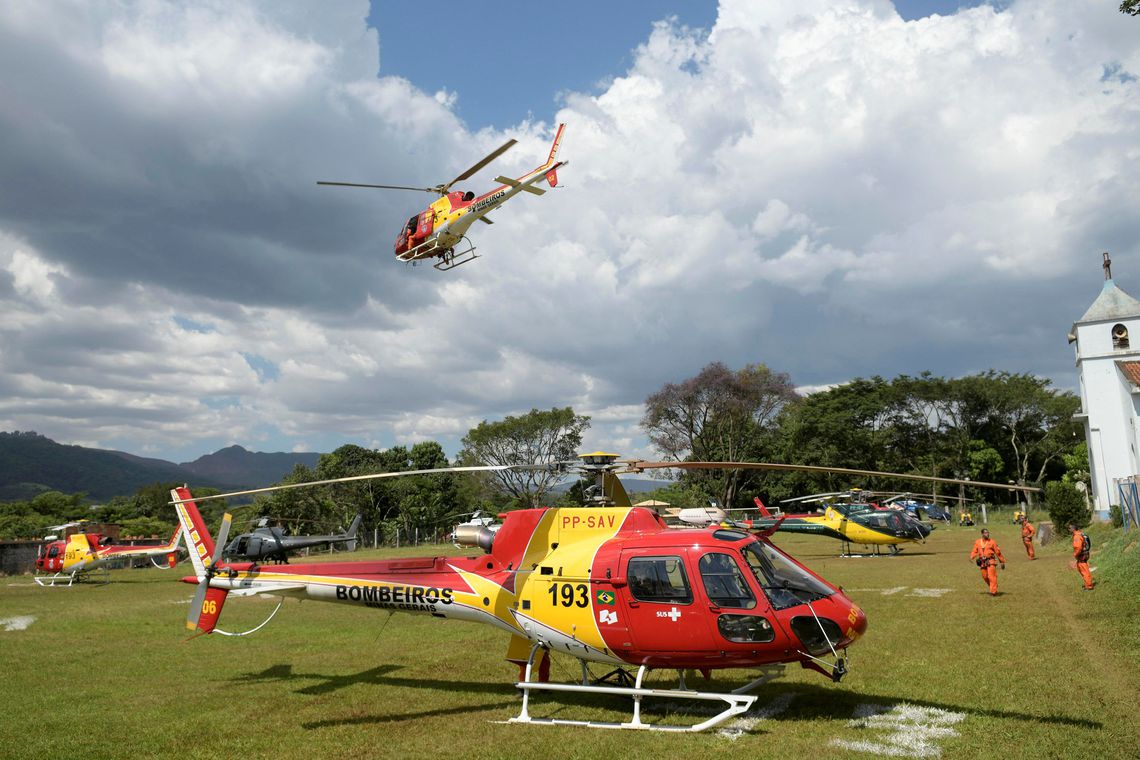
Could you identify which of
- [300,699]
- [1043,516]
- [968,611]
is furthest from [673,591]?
[1043,516]

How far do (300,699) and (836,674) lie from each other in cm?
704

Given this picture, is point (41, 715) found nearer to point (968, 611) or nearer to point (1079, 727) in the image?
point (1079, 727)

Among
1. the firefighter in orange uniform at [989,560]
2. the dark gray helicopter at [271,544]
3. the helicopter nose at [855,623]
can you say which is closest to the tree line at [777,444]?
the dark gray helicopter at [271,544]

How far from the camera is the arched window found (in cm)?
3897

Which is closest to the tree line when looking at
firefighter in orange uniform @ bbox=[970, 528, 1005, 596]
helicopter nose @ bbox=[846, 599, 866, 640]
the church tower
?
the church tower

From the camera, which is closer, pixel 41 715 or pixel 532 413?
pixel 41 715

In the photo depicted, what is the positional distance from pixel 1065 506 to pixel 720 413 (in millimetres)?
28020

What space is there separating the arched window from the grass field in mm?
29291

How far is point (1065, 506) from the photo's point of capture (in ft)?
94.4

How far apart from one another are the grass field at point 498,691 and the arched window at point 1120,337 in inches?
1153

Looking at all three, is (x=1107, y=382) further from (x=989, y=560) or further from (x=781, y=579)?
(x=781, y=579)

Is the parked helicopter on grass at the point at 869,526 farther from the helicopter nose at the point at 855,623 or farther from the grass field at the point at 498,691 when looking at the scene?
the helicopter nose at the point at 855,623

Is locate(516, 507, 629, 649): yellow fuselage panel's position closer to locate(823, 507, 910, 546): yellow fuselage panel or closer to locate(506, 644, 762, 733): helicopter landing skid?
locate(506, 644, 762, 733): helicopter landing skid

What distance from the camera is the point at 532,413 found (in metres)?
58.8
